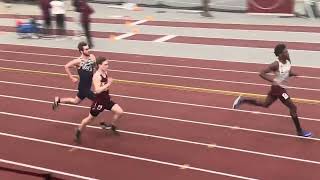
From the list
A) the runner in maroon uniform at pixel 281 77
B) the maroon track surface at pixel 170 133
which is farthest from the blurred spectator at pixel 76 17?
the runner in maroon uniform at pixel 281 77

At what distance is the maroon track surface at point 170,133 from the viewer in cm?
828

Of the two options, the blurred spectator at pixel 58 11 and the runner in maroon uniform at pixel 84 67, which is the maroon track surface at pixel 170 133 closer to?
the runner in maroon uniform at pixel 84 67

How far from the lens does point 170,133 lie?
32.4 feet

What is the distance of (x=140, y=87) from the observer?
1329 centimetres

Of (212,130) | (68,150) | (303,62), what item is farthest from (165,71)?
(68,150)

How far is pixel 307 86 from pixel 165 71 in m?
4.01

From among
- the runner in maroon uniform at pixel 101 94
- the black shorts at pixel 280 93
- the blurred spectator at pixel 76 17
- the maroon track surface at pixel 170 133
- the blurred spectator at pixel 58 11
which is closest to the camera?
the maroon track surface at pixel 170 133

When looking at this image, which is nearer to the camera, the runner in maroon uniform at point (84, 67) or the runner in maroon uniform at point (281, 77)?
the runner in maroon uniform at point (281, 77)

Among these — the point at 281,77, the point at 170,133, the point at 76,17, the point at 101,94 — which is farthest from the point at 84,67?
the point at 76,17

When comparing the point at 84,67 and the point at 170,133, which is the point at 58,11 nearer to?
the point at 84,67

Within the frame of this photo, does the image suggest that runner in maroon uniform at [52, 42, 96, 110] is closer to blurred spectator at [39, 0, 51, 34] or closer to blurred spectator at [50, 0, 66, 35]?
blurred spectator at [50, 0, 66, 35]

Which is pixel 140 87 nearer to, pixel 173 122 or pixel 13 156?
pixel 173 122

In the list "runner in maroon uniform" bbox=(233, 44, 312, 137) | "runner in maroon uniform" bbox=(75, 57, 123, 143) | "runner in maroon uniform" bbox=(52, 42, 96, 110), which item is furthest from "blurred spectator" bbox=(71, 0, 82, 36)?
"runner in maroon uniform" bbox=(233, 44, 312, 137)

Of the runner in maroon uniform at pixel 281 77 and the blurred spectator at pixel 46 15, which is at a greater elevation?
the runner in maroon uniform at pixel 281 77
